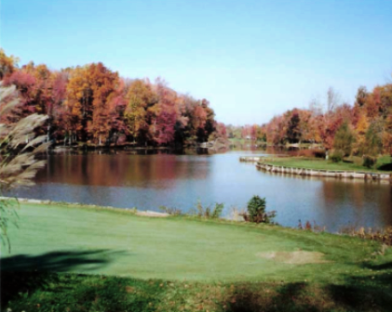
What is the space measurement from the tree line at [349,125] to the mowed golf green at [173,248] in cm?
3697

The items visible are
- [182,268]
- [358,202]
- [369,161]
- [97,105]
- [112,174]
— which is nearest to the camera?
[182,268]

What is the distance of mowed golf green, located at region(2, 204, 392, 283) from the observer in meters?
7.65

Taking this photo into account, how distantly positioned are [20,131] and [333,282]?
5.46m

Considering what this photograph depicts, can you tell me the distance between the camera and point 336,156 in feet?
182

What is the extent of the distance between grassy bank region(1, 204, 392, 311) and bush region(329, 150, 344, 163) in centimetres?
4470

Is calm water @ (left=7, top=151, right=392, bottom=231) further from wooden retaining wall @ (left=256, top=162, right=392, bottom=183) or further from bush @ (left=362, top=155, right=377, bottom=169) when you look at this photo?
bush @ (left=362, top=155, right=377, bottom=169)

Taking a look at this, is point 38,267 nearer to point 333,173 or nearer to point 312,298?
point 312,298

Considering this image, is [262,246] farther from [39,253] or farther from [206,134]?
[206,134]

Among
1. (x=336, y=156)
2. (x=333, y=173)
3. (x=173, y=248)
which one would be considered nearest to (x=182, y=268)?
(x=173, y=248)

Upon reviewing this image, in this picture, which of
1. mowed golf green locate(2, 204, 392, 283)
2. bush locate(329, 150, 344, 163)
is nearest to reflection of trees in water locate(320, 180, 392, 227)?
mowed golf green locate(2, 204, 392, 283)

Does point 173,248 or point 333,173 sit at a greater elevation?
point 173,248

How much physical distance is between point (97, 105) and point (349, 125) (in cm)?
4545

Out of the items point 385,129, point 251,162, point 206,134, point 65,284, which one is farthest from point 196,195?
point 206,134

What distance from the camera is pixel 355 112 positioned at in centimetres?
8775
